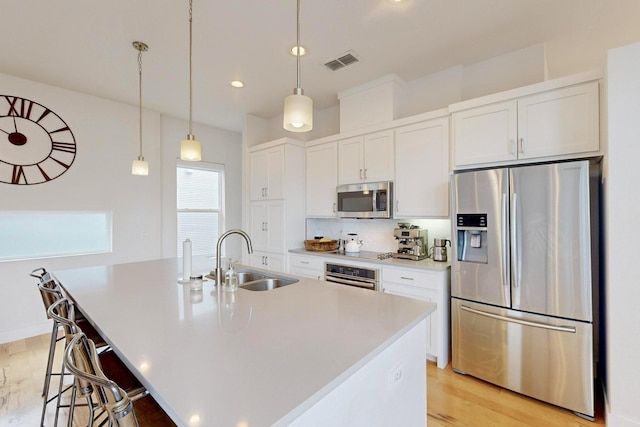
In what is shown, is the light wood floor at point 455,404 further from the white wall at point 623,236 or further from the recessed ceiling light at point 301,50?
the recessed ceiling light at point 301,50

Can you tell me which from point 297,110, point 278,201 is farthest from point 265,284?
point 278,201

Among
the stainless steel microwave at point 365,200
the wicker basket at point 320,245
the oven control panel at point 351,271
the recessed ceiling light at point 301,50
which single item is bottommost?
the oven control panel at point 351,271

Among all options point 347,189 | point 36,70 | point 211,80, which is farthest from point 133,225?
point 347,189

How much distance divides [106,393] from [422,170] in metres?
2.84

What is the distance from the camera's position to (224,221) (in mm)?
5344

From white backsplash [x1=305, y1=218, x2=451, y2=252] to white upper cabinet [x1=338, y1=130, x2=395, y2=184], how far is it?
0.61 m

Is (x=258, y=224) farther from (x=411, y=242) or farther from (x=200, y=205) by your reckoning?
(x=411, y=242)

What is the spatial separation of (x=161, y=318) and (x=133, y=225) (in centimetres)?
338

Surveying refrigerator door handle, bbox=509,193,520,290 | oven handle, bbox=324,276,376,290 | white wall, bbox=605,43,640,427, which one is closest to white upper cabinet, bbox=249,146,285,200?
oven handle, bbox=324,276,376,290

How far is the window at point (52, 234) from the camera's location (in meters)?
3.31

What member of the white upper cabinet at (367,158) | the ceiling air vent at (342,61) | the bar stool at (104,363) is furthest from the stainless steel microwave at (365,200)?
the bar stool at (104,363)

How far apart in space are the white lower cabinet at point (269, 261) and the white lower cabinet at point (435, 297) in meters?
1.71

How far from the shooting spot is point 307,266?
11.9 ft

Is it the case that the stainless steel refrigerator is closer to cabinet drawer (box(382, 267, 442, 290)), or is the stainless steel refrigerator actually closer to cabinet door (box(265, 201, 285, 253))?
cabinet drawer (box(382, 267, 442, 290))
